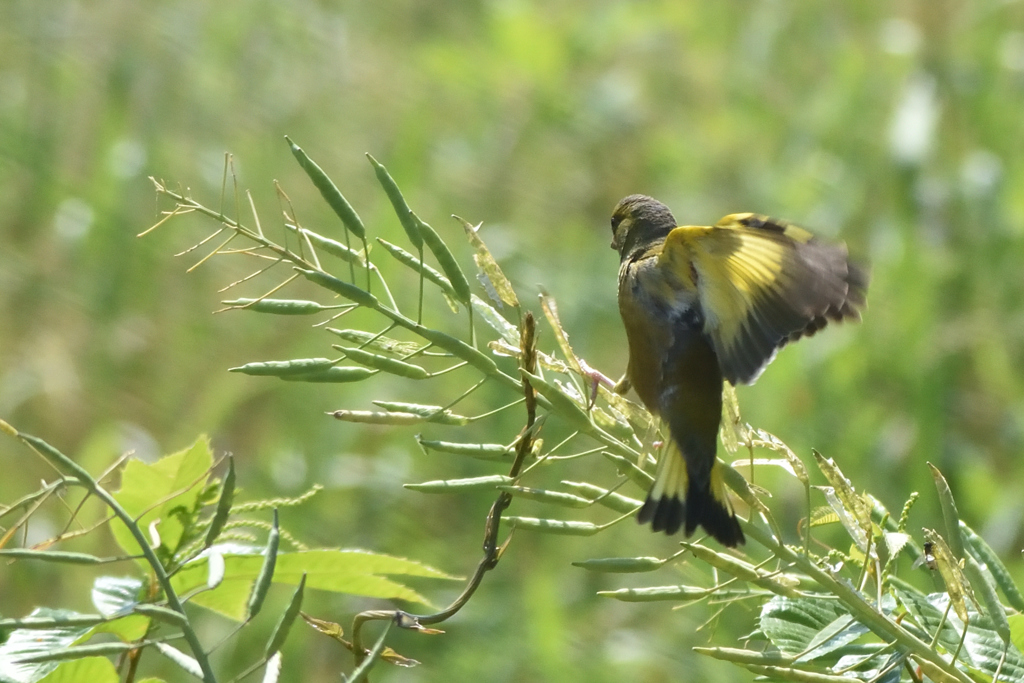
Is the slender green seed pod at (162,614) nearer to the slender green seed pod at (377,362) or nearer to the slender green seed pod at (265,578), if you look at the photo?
the slender green seed pod at (265,578)

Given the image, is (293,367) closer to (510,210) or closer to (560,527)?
(560,527)

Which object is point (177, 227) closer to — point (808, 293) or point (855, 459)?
point (855, 459)

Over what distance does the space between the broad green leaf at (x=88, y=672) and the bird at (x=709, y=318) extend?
42cm

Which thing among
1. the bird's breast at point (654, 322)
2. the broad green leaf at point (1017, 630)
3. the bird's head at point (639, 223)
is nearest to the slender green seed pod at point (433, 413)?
the broad green leaf at point (1017, 630)

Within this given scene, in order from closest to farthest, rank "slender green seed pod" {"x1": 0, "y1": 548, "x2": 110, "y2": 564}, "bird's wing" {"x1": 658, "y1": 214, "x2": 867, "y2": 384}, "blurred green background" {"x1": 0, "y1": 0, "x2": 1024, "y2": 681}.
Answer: "slender green seed pod" {"x1": 0, "y1": 548, "x2": 110, "y2": 564}
"bird's wing" {"x1": 658, "y1": 214, "x2": 867, "y2": 384}
"blurred green background" {"x1": 0, "y1": 0, "x2": 1024, "y2": 681}

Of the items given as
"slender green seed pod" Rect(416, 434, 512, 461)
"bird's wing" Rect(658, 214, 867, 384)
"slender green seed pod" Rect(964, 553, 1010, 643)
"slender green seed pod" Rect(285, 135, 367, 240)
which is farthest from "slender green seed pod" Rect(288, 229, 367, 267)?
"bird's wing" Rect(658, 214, 867, 384)

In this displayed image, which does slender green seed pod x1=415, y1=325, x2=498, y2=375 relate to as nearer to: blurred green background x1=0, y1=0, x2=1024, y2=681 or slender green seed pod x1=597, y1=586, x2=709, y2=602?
slender green seed pod x1=597, y1=586, x2=709, y2=602

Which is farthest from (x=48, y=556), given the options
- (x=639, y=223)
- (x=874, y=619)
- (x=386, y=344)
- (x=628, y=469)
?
(x=639, y=223)

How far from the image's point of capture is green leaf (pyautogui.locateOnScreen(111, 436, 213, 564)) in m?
0.94

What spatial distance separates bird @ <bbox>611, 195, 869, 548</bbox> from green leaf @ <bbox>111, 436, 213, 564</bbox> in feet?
1.19

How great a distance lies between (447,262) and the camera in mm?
834

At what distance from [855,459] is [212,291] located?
6.95ft

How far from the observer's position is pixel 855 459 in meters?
2.95

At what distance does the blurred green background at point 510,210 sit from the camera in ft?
10.0
